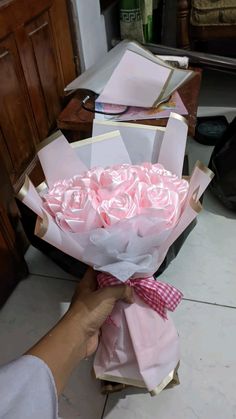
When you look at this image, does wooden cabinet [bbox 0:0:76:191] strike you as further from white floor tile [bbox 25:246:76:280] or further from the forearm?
the forearm

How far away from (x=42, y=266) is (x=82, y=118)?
39 cm

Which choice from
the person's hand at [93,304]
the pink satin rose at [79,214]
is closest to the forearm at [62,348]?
the person's hand at [93,304]

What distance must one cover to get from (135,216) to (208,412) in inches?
15.9

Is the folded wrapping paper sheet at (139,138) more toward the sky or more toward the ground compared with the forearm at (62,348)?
more toward the sky

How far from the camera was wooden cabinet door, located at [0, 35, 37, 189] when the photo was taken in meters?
0.74

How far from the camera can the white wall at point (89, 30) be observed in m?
1.05

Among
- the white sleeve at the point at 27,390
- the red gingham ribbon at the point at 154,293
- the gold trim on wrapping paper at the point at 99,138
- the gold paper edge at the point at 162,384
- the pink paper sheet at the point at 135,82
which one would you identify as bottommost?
the gold paper edge at the point at 162,384

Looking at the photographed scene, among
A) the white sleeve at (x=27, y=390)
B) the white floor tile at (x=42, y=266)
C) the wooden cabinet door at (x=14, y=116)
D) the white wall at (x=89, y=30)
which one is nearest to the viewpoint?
the white sleeve at (x=27, y=390)

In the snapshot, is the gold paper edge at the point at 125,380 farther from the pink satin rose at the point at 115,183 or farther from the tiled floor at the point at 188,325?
the pink satin rose at the point at 115,183

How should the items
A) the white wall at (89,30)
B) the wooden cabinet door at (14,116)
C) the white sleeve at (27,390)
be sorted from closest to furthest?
the white sleeve at (27,390)
the wooden cabinet door at (14,116)
the white wall at (89,30)

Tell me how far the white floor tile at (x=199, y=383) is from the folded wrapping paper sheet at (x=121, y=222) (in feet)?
0.91

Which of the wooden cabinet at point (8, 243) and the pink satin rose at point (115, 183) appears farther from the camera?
the wooden cabinet at point (8, 243)

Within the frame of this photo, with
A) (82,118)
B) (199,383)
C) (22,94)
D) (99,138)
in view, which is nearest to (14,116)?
(22,94)

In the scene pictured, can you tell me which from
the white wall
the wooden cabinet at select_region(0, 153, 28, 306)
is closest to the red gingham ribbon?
the wooden cabinet at select_region(0, 153, 28, 306)
